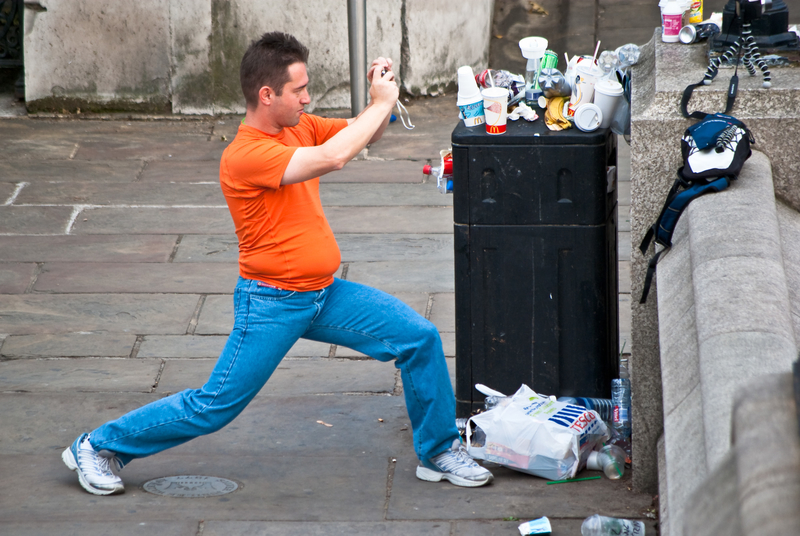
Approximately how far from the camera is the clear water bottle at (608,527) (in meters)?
3.51

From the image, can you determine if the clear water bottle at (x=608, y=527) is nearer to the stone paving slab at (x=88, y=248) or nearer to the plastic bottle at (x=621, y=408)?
the plastic bottle at (x=621, y=408)

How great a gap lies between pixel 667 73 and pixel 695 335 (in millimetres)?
1425

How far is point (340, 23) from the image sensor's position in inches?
366

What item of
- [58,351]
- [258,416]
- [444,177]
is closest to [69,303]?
[58,351]

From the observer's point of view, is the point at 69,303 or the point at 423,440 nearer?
the point at 423,440

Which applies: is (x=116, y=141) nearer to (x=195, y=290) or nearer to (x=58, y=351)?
(x=195, y=290)

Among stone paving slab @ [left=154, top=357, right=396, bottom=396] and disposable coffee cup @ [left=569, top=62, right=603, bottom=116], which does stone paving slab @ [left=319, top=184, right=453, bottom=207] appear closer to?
stone paving slab @ [left=154, top=357, right=396, bottom=396]

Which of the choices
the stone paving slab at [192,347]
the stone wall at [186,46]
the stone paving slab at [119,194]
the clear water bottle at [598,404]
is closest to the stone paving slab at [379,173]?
the stone paving slab at [119,194]

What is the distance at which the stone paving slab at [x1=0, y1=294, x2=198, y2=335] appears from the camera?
221 inches

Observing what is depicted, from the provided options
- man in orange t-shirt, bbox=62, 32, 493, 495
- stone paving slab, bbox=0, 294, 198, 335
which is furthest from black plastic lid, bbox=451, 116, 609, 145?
stone paving slab, bbox=0, 294, 198, 335

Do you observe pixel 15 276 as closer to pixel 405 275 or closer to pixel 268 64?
pixel 405 275

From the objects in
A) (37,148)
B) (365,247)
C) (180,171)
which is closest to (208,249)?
(365,247)

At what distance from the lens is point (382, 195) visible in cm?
758

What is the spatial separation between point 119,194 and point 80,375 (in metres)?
2.87
